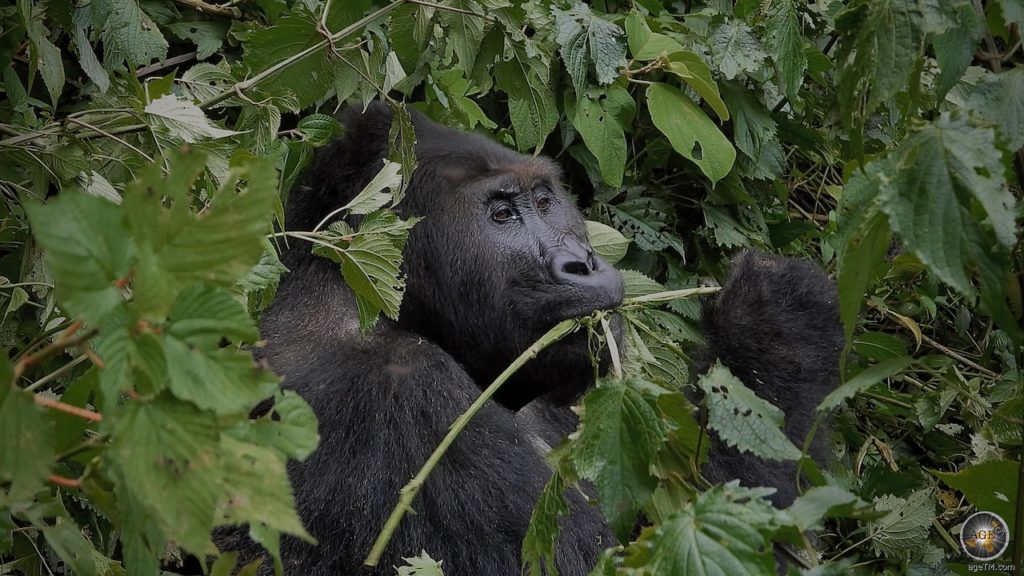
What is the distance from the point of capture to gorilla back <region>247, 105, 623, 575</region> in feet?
9.03

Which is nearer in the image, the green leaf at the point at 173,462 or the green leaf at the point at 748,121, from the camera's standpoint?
the green leaf at the point at 173,462

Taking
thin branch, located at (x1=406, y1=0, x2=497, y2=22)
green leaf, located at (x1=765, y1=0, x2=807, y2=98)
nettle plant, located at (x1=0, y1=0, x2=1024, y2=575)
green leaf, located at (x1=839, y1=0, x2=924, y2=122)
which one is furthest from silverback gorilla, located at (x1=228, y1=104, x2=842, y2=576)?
green leaf, located at (x1=839, y1=0, x2=924, y2=122)

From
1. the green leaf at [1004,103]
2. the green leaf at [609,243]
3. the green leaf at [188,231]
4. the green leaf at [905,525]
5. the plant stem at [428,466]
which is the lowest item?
the green leaf at [905,525]

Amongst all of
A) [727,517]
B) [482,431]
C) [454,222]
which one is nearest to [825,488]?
[727,517]

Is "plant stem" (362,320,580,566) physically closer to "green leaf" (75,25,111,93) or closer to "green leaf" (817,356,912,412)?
"green leaf" (817,356,912,412)

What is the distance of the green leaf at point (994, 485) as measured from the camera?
5.97ft

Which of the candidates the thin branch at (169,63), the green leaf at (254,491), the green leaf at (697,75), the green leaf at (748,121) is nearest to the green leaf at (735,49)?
the green leaf at (748,121)

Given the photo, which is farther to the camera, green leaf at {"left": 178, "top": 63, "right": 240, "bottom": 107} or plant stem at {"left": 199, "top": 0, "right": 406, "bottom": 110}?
green leaf at {"left": 178, "top": 63, "right": 240, "bottom": 107}

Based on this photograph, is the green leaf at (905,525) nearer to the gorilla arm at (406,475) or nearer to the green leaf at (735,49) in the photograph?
the gorilla arm at (406,475)

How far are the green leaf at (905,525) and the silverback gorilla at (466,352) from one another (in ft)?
1.06

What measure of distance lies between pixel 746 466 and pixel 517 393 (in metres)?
0.85

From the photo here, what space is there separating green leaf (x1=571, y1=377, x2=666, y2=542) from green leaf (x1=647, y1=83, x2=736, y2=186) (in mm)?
1884

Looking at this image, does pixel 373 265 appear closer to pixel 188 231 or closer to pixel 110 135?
pixel 110 135

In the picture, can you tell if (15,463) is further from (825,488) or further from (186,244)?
(825,488)
